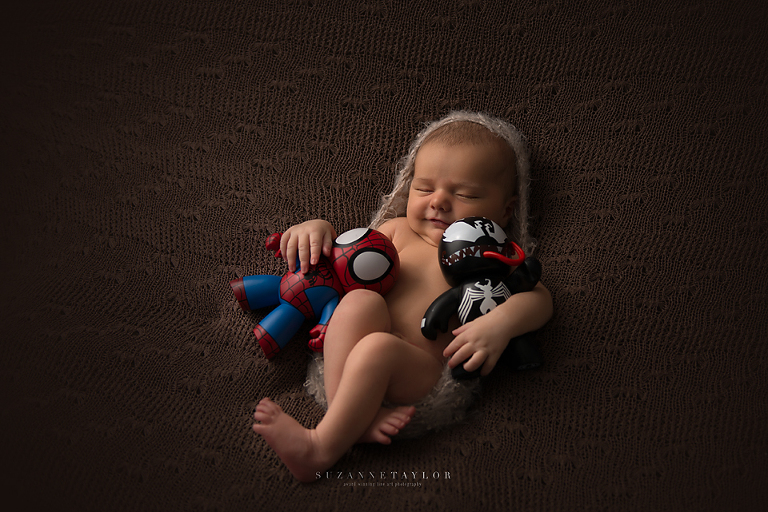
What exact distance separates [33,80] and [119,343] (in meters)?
0.77

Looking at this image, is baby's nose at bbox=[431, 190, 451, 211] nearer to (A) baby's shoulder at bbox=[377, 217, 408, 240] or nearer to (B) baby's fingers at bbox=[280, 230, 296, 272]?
(A) baby's shoulder at bbox=[377, 217, 408, 240]

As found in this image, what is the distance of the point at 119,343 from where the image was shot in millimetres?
1081

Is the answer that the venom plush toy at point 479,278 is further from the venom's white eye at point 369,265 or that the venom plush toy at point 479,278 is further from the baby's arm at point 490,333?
the venom's white eye at point 369,265

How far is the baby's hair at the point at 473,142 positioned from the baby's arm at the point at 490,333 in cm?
26

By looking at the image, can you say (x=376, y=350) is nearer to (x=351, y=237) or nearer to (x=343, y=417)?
(x=343, y=417)

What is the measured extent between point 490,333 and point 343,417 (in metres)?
0.31

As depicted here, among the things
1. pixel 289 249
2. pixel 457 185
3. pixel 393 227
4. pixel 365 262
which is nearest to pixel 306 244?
pixel 289 249

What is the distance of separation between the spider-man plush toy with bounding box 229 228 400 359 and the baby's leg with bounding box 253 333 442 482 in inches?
5.9

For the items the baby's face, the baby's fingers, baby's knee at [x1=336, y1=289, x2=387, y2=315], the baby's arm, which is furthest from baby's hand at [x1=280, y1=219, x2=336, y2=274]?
the baby's arm

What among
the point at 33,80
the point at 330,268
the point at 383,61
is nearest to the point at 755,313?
the point at 330,268

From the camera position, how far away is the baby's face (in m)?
1.12

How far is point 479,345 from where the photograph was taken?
36.9 inches

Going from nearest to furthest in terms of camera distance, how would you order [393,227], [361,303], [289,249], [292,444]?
[292,444]
[361,303]
[289,249]
[393,227]

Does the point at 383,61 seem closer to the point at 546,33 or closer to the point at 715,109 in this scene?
the point at 546,33
